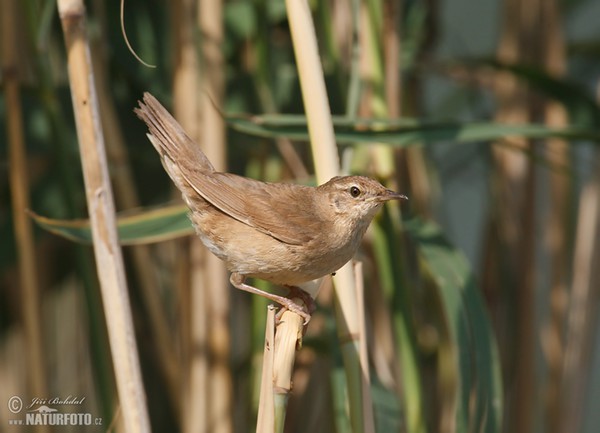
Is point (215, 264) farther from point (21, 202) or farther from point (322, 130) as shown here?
point (322, 130)

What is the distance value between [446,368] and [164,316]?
76 cm

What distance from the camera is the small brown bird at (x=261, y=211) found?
152cm

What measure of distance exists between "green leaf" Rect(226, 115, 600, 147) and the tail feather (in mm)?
91

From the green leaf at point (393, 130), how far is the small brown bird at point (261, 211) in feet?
0.31

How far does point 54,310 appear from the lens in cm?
240

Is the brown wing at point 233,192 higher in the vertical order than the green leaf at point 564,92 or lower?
lower

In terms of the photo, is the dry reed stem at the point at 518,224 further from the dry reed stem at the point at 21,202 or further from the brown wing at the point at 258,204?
the dry reed stem at the point at 21,202

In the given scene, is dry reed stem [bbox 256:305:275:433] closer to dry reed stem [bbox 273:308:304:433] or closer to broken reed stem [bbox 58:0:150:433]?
dry reed stem [bbox 273:308:304:433]

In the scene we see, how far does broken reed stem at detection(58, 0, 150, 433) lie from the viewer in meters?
1.29

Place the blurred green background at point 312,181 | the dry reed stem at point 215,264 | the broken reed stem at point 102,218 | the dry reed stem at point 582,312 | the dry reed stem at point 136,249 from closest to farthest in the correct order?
the broken reed stem at point 102,218 < the blurred green background at point 312,181 < the dry reed stem at point 215,264 < the dry reed stem at point 136,249 < the dry reed stem at point 582,312

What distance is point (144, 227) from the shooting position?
1.61 m

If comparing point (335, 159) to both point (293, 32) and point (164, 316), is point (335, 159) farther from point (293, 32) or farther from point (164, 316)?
point (164, 316)

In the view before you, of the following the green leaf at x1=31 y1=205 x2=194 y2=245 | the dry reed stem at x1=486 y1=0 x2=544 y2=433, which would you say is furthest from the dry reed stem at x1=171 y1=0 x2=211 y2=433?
the dry reed stem at x1=486 y1=0 x2=544 y2=433

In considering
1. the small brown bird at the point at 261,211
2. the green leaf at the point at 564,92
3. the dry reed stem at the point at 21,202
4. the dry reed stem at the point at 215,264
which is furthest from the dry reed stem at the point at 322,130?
the green leaf at the point at 564,92
